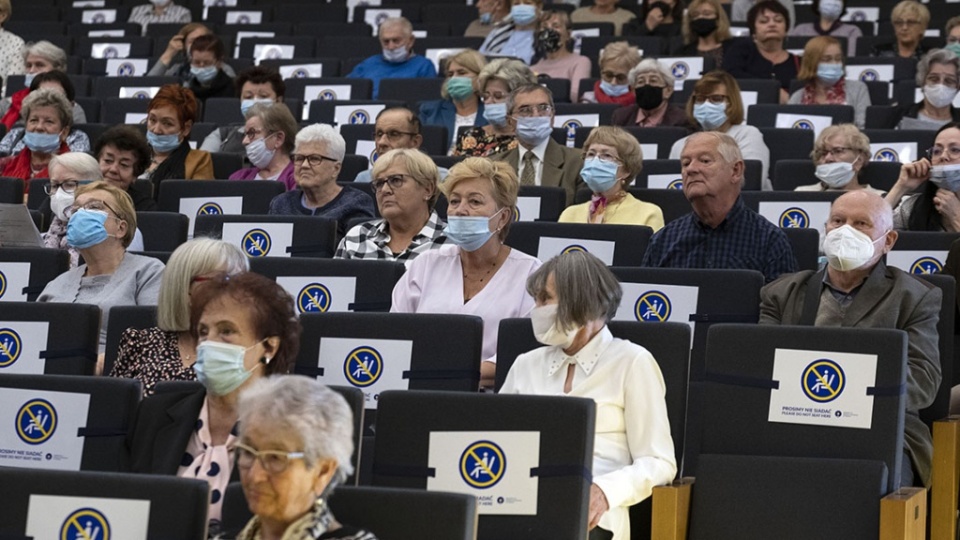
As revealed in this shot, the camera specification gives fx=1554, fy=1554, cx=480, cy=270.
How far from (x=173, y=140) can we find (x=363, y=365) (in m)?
3.45

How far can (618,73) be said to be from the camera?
8305 mm

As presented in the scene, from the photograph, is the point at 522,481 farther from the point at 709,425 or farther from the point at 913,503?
the point at 913,503

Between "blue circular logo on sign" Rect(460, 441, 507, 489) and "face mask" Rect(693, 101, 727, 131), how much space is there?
399 cm

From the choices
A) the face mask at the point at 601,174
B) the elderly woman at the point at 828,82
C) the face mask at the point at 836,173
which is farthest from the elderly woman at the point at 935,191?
the elderly woman at the point at 828,82

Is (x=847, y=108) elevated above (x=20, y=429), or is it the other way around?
(x=847, y=108)

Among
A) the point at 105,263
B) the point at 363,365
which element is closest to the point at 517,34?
the point at 105,263

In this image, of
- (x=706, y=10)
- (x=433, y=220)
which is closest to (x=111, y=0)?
(x=706, y=10)

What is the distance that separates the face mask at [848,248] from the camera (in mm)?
4258

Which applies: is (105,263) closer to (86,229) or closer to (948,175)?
(86,229)

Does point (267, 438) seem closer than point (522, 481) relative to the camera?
Yes

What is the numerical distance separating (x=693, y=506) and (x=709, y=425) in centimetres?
21

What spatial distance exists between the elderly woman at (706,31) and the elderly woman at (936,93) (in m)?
1.58

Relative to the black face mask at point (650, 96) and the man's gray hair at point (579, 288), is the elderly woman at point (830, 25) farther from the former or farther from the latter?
the man's gray hair at point (579, 288)

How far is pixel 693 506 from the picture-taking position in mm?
3707
